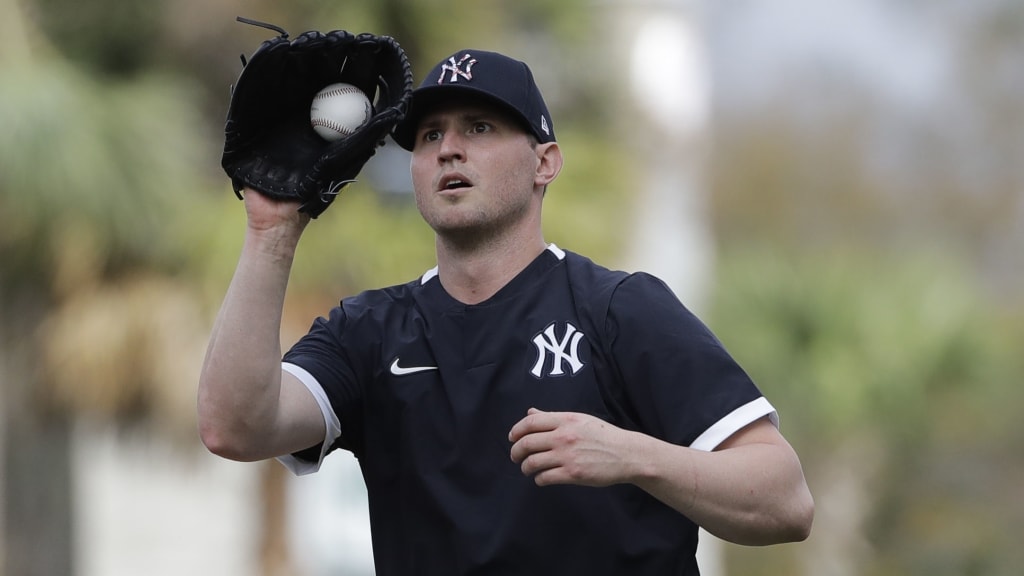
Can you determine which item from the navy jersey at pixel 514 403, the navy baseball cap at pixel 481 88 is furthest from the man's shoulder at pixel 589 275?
the navy baseball cap at pixel 481 88

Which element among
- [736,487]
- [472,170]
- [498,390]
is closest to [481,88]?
[472,170]

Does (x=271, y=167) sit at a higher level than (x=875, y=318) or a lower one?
lower

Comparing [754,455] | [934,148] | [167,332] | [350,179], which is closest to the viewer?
[754,455]

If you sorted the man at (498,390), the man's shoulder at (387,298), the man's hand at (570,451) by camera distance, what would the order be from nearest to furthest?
the man's hand at (570,451) → the man at (498,390) → the man's shoulder at (387,298)

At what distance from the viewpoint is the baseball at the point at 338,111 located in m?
3.60

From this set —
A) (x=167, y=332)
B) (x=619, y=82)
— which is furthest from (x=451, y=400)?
(x=619, y=82)

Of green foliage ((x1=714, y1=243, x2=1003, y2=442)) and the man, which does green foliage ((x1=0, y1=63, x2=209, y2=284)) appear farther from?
green foliage ((x1=714, y1=243, x2=1003, y2=442))

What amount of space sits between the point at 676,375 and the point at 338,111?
1.02 m

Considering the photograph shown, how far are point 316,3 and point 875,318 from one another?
8.67m

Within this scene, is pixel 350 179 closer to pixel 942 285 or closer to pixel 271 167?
pixel 271 167

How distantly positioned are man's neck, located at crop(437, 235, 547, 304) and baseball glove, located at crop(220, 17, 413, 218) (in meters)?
0.41

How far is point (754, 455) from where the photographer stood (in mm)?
3375

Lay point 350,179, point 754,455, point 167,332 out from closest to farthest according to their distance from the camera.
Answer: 1. point 754,455
2. point 350,179
3. point 167,332

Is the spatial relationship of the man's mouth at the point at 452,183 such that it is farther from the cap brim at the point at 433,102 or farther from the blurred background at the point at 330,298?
the blurred background at the point at 330,298
